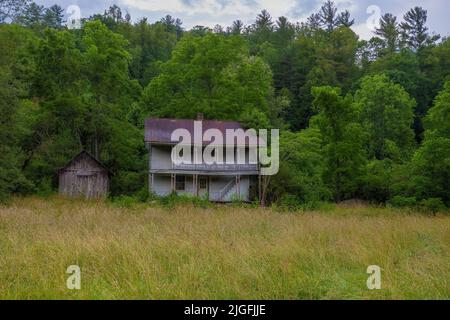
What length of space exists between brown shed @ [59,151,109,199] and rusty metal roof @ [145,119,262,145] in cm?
457

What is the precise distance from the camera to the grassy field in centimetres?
524

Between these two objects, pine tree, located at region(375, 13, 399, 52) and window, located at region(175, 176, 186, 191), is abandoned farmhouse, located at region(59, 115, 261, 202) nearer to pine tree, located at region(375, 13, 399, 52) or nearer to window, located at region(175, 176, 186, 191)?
window, located at region(175, 176, 186, 191)

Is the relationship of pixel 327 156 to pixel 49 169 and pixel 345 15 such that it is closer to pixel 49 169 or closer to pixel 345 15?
pixel 49 169

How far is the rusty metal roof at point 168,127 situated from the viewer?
30906 mm

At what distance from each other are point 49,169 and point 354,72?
4359cm

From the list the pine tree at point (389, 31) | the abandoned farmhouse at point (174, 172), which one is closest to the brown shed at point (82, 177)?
the abandoned farmhouse at point (174, 172)

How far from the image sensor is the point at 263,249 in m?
6.96

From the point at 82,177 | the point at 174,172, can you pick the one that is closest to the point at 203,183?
the point at 174,172

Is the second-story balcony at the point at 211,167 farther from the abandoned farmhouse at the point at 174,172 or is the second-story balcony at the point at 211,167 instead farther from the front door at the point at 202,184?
the front door at the point at 202,184

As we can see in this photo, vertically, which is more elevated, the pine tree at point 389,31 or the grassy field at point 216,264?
the pine tree at point 389,31

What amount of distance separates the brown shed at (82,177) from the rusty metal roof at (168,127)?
4568 millimetres

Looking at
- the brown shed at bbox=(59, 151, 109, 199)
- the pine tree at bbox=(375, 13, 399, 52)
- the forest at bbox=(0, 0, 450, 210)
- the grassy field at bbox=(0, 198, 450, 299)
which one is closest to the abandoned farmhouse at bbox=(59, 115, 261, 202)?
the brown shed at bbox=(59, 151, 109, 199)

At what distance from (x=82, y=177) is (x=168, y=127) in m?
7.26

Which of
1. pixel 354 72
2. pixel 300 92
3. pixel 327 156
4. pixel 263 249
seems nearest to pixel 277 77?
pixel 300 92
